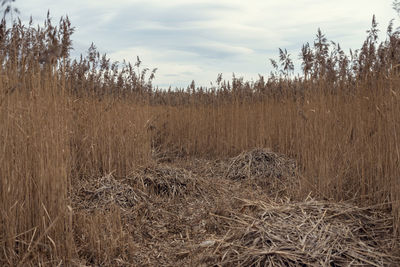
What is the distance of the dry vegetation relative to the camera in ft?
7.48

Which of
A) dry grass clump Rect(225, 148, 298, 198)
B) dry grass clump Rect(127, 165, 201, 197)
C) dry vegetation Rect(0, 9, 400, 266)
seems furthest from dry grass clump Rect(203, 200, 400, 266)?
dry grass clump Rect(225, 148, 298, 198)

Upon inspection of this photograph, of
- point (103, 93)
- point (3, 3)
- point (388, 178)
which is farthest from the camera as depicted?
point (103, 93)

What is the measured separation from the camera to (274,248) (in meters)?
2.26

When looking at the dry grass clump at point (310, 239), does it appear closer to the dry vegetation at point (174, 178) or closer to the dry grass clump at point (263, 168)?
the dry vegetation at point (174, 178)

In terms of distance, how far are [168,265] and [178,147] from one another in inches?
189

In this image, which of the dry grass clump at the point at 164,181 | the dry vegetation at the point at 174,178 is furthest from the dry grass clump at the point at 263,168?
the dry grass clump at the point at 164,181

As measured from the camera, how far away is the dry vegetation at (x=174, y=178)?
228 cm

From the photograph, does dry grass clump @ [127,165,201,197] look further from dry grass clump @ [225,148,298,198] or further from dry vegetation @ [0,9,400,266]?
dry grass clump @ [225,148,298,198]

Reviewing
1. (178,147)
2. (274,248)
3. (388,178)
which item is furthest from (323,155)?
(178,147)

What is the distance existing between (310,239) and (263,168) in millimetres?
3008

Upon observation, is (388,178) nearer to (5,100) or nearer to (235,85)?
(5,100)

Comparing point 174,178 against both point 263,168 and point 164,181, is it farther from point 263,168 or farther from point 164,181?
point 263,168

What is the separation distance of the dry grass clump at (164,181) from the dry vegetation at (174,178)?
0.05 feet

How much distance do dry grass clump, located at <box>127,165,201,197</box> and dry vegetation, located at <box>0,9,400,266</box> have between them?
0.02 m
